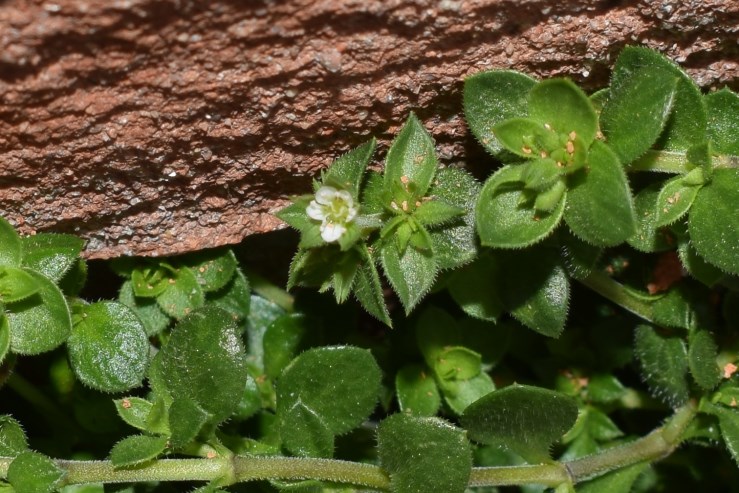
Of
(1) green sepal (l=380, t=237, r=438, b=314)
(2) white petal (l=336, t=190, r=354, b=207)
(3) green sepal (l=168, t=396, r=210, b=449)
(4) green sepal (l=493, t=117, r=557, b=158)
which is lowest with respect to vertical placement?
(3) green sepal (l=168, t=396, r=210, b=449)

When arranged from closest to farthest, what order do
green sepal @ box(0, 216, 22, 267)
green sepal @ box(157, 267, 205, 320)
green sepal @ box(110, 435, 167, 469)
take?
green sepal @ box(110, 435, 167, 469) → green sepal @ box(0, 216, 22, 267) → green sepal @ box(157, 267, 205, 320)

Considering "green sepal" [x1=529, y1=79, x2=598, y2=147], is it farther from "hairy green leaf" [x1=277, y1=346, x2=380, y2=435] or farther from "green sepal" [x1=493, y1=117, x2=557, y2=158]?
"hairy green leaf" [x1=277, y1=346, x2=380, y2=435]

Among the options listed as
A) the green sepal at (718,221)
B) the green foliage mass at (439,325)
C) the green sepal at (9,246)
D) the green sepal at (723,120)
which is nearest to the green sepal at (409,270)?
the green foliage mass at (439,325)

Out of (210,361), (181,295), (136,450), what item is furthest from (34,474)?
(181,295)

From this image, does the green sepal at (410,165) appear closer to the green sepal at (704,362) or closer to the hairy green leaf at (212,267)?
the hairy green leaf at (212,267)

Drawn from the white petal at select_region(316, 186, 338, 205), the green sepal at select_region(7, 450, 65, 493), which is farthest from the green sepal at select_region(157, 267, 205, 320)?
the white petal at select_region(316, 186, 338, 205)

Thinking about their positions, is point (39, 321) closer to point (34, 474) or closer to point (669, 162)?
point (34, 474)

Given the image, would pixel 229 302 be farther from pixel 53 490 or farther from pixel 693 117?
pixel 693 117
